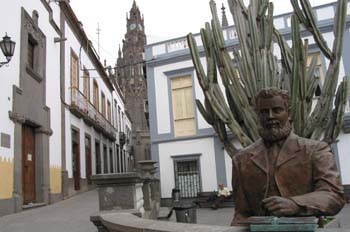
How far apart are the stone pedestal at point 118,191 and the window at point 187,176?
9359 millimetres

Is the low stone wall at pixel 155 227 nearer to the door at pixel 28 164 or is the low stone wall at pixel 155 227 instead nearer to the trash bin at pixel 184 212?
the trash bin at pixel 184 212

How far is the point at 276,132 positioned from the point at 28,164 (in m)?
11.1

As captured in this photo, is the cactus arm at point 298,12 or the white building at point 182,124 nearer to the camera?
the cactus arm at point 298,12

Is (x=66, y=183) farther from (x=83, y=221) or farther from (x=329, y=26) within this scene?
(x=329, y=26)

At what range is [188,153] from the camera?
15.3 meters

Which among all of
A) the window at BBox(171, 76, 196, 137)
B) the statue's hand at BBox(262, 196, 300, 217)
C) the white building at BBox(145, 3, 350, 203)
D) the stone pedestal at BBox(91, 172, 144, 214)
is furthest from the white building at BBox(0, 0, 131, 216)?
the statue's hand at BBox(262, 196, 300, 217)

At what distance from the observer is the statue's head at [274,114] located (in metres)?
2.10

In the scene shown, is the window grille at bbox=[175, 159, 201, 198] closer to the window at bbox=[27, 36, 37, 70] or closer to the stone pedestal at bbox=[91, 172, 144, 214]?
the window at bbox=[27, 36, 37, 70]

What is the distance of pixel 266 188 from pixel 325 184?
29 cm

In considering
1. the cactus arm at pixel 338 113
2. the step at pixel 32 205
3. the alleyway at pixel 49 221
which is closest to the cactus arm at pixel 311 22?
the cactus arm at pixel 338 113

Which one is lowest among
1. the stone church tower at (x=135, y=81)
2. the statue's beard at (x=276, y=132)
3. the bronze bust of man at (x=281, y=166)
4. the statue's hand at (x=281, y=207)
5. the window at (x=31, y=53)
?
the statue's hand at (x=281, y=207)

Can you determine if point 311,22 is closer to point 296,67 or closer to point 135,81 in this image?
point 296,67

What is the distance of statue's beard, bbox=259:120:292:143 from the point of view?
2.11 meters

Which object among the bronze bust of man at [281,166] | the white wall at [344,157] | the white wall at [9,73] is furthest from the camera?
the white wall at [344,157]
